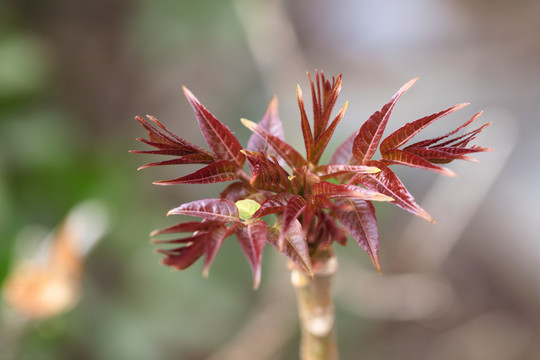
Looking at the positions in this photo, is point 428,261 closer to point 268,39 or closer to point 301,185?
point 268,39

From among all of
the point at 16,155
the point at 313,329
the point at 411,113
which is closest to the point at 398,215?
the point at 411,113

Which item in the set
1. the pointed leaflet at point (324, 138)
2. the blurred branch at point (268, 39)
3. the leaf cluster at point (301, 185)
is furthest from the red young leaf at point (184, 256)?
the blurred branch at point (268, 39)

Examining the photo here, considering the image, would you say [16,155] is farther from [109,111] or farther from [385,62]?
[385,62]

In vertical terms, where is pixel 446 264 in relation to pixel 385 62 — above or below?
below

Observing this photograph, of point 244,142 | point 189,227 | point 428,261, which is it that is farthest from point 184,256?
point 428,261

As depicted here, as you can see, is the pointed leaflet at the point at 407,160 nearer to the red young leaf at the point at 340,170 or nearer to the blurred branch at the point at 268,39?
the red young leaf at the point at 340,170

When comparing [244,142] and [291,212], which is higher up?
[291,212]

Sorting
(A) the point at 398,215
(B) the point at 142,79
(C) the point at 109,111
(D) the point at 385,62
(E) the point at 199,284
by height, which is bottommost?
(E) the point at 199,284
